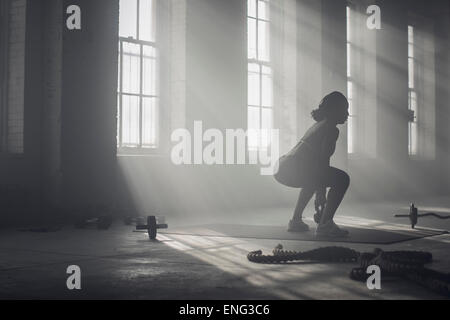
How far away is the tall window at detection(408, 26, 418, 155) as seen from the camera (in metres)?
15.5

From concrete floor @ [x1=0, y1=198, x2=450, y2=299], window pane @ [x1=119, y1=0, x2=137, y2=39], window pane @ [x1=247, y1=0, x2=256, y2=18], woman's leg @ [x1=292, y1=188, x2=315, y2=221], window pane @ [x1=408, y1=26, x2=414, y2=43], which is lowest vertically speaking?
concrete floor @ [x1=0, y1=198, x2=450, y2=299]

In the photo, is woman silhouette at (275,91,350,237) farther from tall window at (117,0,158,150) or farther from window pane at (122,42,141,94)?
window pane at (122,42,141,94)

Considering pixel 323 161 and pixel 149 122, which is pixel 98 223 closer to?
pixel 323 161

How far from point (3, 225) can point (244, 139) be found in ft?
14.0

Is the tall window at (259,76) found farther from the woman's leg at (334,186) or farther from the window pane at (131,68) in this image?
the woman's leg at (334,186)

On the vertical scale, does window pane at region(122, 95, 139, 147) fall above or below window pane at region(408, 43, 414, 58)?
below

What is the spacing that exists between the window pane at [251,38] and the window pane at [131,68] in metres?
2.52

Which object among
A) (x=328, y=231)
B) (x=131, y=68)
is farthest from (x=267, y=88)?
(x=328, y=231)

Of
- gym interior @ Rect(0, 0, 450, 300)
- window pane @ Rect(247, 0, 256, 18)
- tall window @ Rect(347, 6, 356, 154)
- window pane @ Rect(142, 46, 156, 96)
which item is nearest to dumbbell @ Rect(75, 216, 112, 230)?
gym interior @ Rect(0, 0, 450, 300)

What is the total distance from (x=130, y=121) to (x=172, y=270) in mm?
5250

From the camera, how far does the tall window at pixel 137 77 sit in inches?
350

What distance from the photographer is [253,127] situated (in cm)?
1098

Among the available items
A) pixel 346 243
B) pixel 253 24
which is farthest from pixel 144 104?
pixel 346 243

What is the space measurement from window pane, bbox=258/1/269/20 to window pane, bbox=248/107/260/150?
1.63 meters
